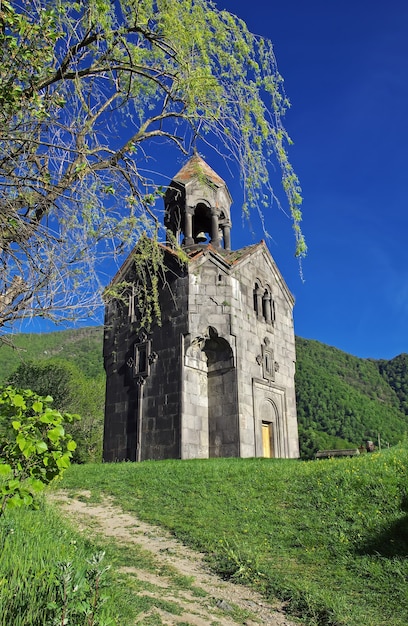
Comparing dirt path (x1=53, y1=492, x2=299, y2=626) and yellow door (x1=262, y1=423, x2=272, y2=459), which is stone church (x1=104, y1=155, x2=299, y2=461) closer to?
yellow door (x1=262, y1=423, x2=272, y2=459)

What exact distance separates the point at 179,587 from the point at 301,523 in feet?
7.04

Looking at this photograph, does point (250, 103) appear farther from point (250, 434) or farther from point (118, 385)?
point (118, 385)

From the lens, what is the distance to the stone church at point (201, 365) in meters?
13.1

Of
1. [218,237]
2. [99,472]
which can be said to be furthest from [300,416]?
[99,472]

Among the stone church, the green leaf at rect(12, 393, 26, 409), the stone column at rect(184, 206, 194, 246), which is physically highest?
the stone column at rect(184, 206, 194, 246)

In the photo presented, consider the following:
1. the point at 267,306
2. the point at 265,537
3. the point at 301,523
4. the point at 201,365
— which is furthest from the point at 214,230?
the point at 265,537

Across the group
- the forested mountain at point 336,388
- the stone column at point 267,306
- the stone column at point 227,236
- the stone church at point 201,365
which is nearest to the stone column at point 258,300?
the stone church at point 201,365

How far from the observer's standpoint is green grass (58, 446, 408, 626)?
4.72m

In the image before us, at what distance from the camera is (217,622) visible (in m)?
4.14

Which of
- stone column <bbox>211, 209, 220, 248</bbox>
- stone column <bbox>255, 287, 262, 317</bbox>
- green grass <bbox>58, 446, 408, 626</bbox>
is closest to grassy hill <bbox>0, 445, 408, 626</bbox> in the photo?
green grass <bbox>58, 446, 408, 626</bbox>

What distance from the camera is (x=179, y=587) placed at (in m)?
4.83

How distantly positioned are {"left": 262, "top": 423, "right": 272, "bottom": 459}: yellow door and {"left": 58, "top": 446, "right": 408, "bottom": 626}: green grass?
16.0 feet

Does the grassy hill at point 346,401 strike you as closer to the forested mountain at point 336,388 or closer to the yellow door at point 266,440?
the forested mountain at point 336,388

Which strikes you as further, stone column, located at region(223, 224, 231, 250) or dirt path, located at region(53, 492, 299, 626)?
stone column, located at region(223, 224, 231, 250)
